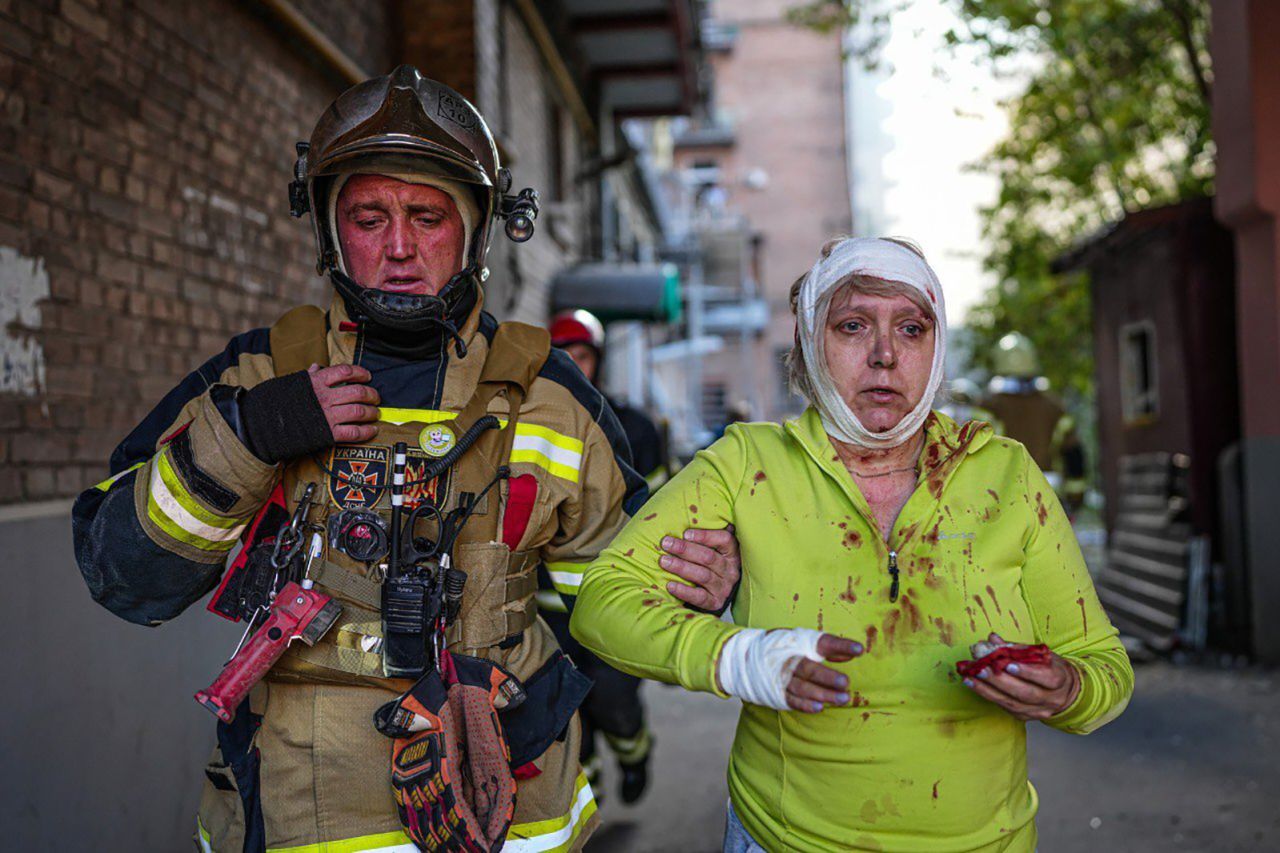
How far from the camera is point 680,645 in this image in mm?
1880

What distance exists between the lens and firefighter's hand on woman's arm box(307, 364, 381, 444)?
2.07m

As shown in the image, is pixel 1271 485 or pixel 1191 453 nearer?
pixel 1271 485

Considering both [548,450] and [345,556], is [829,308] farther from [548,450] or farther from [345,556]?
[345,556]

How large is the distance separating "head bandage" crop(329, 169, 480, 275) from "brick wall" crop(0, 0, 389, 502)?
1.52 metres

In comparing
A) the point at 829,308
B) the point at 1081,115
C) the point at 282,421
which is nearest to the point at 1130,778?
the point at 829,308

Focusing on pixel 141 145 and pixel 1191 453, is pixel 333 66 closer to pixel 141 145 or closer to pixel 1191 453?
pixel 141 145

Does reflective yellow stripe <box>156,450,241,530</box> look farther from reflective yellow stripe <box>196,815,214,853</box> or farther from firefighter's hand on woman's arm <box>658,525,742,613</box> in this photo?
firefighter's hand on woman's arm <box>658,525,742,613</box>

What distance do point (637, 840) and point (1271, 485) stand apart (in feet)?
18.4

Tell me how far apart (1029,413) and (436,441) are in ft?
26.5

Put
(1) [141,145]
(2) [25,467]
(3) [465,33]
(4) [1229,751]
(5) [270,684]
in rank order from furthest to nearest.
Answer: (3) [465,33] < (4) [1229,751] < (1) [141,145] < (2) [25,467] < (5) [270,684]

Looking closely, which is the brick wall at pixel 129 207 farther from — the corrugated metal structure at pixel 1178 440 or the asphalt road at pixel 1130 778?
the corrugated metal structure at pixel 1178 440

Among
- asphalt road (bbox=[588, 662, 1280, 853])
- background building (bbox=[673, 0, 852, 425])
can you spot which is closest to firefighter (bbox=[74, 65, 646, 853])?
asphalt road (bbox=[588, 662, 1280, 853])

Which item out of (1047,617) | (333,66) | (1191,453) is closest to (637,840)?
(1047,617)

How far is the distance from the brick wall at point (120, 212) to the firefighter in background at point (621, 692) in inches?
61.0
